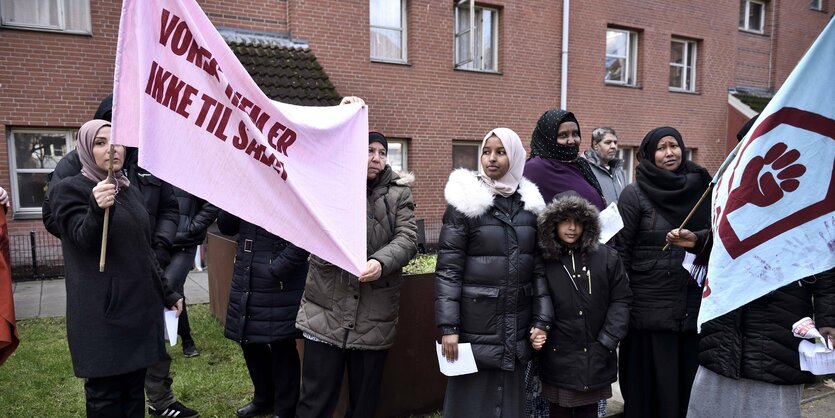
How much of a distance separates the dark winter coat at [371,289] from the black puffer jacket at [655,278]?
54.2 inches

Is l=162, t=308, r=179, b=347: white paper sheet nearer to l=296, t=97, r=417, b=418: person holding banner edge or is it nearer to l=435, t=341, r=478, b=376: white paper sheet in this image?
l=296, t=97, r=417, b=418: person holding banner edge

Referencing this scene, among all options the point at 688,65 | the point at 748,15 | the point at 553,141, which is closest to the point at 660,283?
the point at 553,141

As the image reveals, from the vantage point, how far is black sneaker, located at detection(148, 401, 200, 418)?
380cm

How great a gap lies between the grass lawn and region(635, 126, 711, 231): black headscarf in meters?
3.32

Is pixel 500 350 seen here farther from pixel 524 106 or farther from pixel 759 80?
pixel 759 80

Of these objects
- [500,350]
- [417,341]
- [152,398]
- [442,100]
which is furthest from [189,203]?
[442,100]

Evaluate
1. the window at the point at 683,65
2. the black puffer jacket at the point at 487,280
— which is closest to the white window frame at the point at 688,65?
the window at the point at 683,65

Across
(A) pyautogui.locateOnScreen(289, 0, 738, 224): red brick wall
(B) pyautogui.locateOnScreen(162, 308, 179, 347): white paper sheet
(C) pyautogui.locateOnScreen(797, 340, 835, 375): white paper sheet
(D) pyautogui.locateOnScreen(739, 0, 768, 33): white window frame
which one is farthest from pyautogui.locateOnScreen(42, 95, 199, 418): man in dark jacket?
(D) pyautogui.locateOnScreen(739, 0, 768, 33): white window frame

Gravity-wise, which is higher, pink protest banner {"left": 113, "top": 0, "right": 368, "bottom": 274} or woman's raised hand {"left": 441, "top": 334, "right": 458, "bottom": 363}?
pink protest banner {"left": 113, "top": 0, "right": 368, "bottom": 274}

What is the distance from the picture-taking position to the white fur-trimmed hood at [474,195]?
2873mm

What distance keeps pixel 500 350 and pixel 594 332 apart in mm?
559

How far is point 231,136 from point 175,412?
233 cm

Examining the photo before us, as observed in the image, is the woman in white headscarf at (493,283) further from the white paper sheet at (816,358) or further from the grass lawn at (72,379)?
the grass lawn at (72,379)

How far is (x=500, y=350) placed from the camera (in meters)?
2.84
